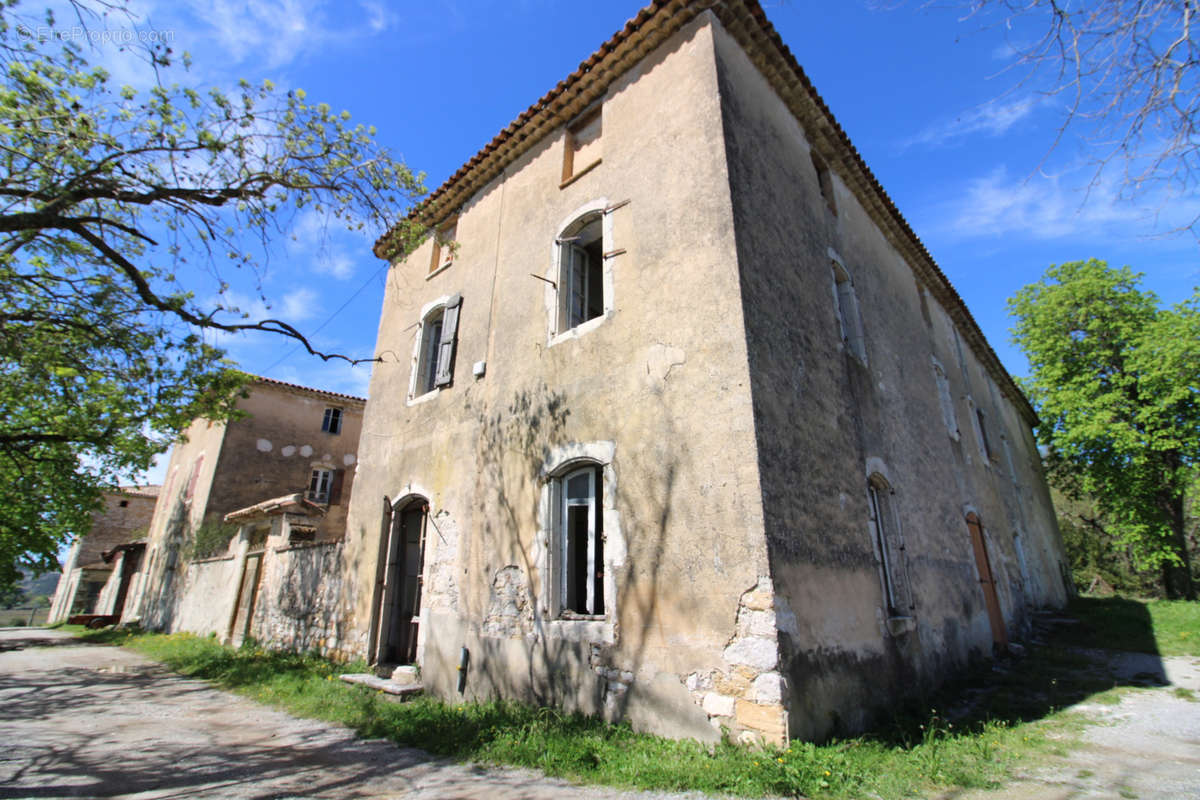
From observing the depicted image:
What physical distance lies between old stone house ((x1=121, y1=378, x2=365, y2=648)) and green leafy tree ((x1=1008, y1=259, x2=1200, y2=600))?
72.9ft

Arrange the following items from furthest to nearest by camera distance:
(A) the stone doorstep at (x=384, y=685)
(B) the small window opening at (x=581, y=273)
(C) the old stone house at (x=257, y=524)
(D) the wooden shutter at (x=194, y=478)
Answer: (D) the wooden shutter at (x=194, y=478), (C) the old stone house at (x=257, y=524), (B) the small window opening at (x=581, y=273), (A) the stone doorstep at (x=384, y=685)

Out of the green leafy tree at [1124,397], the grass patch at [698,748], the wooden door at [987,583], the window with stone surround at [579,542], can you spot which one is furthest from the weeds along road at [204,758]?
the green leafy tree at [1124,397]

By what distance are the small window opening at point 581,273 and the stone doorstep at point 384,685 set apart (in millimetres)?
4953

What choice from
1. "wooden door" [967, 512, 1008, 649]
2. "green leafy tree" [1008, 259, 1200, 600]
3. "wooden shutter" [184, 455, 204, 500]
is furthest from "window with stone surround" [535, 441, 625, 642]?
"green leafy tree" [1008, 259, 1200, 600]

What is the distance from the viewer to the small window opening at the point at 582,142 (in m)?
7.91

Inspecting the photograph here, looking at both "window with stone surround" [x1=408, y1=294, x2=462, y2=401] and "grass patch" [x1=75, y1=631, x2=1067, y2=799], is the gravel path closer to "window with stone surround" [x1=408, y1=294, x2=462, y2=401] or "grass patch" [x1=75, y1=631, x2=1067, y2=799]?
"grass patch" [x1=75, y1=631, x2=1067, y2=799]

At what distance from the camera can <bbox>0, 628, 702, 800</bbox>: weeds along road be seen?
12.8 ft

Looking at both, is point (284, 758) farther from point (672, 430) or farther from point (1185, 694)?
point (1185, 694)

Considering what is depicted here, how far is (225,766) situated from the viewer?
454 centimetres

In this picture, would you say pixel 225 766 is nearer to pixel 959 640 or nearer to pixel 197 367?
pixel 197 367

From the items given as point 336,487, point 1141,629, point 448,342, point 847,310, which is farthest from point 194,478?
point 1141,629

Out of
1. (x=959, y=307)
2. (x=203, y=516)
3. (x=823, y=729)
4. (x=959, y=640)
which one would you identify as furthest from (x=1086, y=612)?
(x=203, y=516)

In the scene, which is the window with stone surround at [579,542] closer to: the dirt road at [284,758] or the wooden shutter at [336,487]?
the dirt road at [284,758]

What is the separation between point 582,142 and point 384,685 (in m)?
7.94
